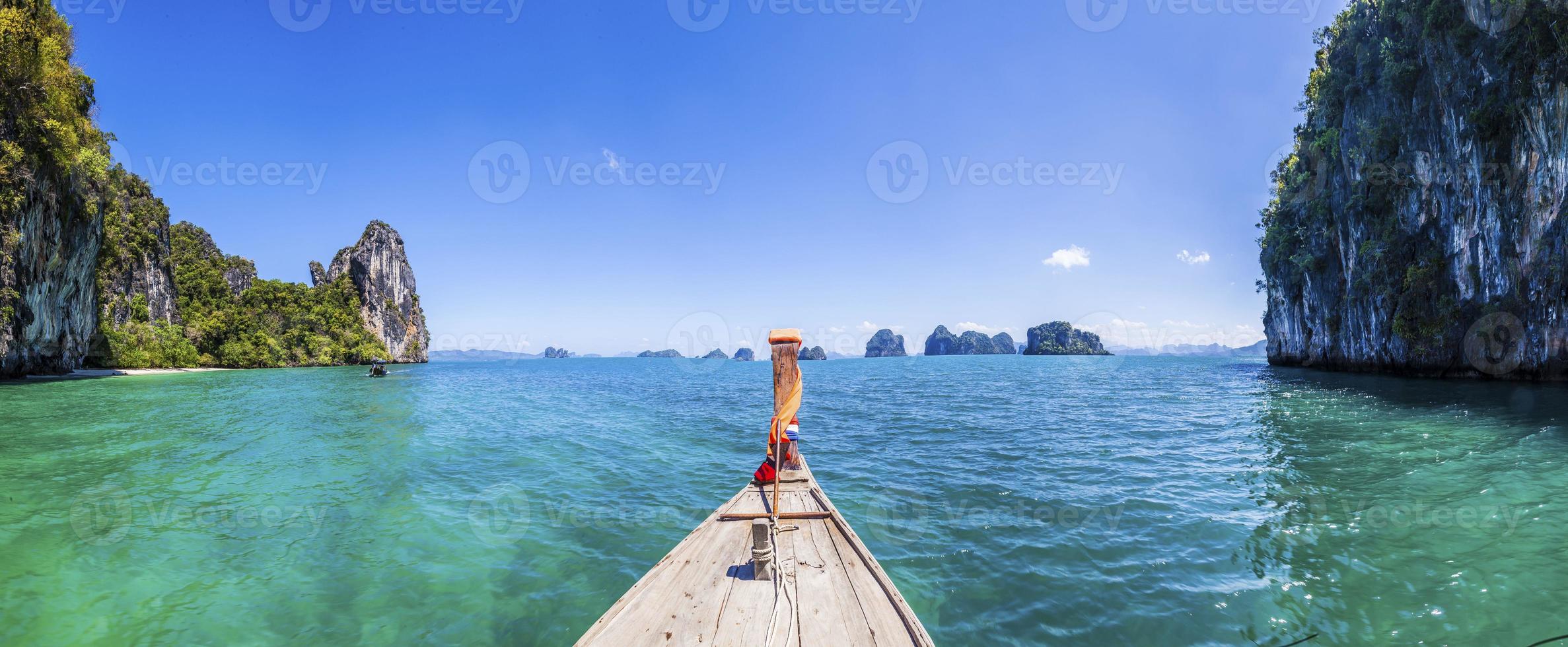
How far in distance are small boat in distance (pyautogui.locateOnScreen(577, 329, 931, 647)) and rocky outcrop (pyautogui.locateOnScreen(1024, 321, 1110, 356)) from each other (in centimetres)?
20348

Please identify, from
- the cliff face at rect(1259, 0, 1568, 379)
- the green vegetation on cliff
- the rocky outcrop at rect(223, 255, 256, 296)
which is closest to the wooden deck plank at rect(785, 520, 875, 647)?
the cliff face at rect(1259, 0, 1568, 379)

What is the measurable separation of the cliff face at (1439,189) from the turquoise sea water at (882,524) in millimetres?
9897

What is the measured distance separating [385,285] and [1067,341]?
8197 inches

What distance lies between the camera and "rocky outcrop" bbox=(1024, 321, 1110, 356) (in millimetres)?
188125

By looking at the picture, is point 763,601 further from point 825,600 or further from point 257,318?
point 257,318

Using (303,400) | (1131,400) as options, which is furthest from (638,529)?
(303,400)

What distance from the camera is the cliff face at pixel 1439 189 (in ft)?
73.5

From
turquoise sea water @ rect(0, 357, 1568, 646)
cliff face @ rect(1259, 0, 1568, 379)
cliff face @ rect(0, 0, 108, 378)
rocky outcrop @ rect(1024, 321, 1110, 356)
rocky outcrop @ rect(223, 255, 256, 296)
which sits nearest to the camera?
turquoise sea water @ rect(0, 357, 1568, 646)

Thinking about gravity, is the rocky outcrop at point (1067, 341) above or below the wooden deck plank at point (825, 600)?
above

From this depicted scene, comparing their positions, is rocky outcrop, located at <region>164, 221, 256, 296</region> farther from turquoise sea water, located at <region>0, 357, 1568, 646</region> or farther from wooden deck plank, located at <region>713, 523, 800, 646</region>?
wooden deck plank, located at <region>713, 523, 800, 646</region>

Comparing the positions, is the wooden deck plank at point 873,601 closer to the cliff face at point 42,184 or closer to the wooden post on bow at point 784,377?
the wooden post on bow at point 784,377

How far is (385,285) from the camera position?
122 m

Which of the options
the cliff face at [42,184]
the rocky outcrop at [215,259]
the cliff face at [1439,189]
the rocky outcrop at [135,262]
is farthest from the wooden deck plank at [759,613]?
the rocky outcrop at [215,259]

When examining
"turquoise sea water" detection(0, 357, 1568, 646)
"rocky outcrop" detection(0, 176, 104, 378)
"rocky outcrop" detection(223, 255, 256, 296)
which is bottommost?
"turquoise sea water" detection(0, 357, 1568, 646)
